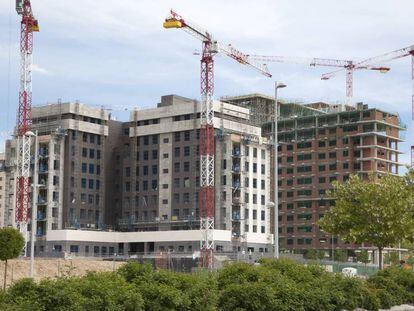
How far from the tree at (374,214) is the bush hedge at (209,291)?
16.9 meters

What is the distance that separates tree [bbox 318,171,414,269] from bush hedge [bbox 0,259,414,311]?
1694 centimetres

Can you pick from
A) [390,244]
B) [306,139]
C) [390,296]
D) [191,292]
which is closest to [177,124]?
[306,139]

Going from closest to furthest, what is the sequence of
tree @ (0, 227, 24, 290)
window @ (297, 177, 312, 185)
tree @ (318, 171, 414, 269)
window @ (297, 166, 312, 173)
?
tree @ (318, 171, 414, 269) < tree @ (0, 227, 24, 290) < window @ (297, 177, 312, 185) < window @ (297, 166, 312, 173)

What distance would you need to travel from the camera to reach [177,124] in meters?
144

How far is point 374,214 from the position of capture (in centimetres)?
5603

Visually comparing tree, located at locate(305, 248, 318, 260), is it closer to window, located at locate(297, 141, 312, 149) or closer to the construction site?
the construction site

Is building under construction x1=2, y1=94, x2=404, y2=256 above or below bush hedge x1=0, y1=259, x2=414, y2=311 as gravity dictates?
above

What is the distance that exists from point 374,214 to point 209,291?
3276 centimetres

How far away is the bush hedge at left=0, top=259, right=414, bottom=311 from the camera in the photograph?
21.1 m

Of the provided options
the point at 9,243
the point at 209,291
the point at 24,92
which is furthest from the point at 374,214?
the point at 24,92

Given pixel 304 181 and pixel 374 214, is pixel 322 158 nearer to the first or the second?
pixel 304 181

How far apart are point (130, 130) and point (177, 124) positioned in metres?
12.4

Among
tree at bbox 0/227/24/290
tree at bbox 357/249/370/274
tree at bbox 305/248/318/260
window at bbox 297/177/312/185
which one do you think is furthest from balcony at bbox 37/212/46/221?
tree at bbox 0/227/24/290

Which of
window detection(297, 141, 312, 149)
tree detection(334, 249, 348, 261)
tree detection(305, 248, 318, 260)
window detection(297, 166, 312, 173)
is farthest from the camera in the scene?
window detection(297, 141, 312, 149)
